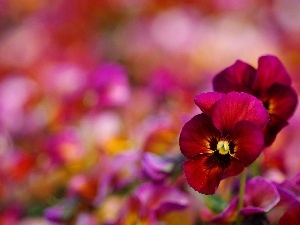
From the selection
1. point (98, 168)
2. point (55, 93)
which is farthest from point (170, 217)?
point (55, 93)

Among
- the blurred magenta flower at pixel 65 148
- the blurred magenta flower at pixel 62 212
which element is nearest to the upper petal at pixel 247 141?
the blurred magenta flower at pixel 62 212

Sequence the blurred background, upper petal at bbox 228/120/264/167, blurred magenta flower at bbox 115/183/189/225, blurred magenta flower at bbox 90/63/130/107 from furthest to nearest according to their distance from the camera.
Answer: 1. blurred magenta flower at bbox 90/63/130/107
2. the blurred background
3. blurred magenta flower at bbox 115/183/189/225
4. upper petal at bbox 228/120/264/167

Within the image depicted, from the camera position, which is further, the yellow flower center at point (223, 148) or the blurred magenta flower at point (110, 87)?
the blurred magenta flower at point (110, 87)

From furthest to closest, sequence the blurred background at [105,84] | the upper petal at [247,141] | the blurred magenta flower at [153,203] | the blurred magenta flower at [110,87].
→ the blurred magenta flower at [110,87]
the blurred background at [105,84]
the blurred magenta flower at [153,203]
the upper petal at [247,141]

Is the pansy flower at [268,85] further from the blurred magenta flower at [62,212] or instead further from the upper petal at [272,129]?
the blurred magenta flower at [62,212]

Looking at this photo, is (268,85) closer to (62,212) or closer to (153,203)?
(153,203)

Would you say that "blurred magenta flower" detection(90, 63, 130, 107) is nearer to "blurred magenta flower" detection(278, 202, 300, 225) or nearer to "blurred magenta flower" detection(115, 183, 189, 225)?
"blurred magenta flower" detection(115, 183, 189, 225)

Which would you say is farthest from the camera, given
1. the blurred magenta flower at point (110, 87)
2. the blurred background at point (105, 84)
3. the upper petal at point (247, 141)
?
the blurred magenta flower at point (110, 87)

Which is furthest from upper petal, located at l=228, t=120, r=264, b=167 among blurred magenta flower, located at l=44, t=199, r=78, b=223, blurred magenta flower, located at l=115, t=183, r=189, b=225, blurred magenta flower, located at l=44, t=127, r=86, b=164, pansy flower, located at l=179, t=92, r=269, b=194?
blurred magenta flower, located at l=44, t=127, r=86, b=164
